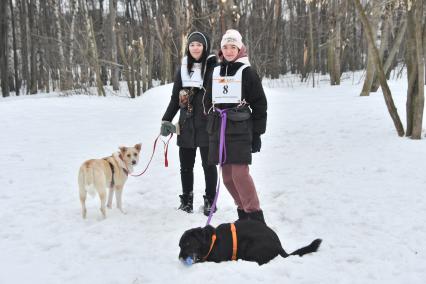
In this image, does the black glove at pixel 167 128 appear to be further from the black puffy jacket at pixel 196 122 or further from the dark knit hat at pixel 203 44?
the dark knit hat at pixel 203 44

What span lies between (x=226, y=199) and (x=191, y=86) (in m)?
1.69

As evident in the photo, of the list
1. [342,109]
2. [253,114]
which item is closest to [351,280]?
[253,114]

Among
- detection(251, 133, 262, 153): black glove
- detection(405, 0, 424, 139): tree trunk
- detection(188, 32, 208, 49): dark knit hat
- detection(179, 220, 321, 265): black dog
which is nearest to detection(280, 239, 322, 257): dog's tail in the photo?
detection(179, 220, 321, 265): black dog

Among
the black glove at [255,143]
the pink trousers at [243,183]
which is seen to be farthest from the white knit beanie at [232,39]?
the pink trousers at [243,183]

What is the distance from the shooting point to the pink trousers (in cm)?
399

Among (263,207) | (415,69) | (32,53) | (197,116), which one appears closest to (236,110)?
(197,116)

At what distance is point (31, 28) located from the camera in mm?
27172

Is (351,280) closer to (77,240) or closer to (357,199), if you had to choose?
(357,199)

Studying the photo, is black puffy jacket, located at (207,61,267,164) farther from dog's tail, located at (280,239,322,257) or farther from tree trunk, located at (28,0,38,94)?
tree trunk, located at (28,0,38,94)

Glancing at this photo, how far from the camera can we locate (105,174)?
4.76 meters

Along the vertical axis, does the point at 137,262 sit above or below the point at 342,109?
below

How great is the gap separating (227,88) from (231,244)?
1.41 metres

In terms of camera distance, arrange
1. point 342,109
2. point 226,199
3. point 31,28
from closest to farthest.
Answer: point 226,199, point 342,109, point 31,28

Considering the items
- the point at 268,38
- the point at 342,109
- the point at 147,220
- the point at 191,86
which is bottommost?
the point at 147,220
